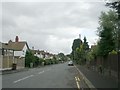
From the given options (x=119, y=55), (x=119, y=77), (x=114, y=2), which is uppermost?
(x=114, y=2)

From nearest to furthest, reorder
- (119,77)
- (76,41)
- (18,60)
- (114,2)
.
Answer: (114,2), (119,77), (18,60), (76,41)

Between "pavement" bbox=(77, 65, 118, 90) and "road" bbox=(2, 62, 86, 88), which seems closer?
"pavement" bbox=(77, 65, 118, 90)

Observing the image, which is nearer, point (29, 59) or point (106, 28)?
point (106, 28)

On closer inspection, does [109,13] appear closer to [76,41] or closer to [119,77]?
[119,77]

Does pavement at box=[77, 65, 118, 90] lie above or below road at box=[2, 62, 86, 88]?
above

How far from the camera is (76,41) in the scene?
174875 mm

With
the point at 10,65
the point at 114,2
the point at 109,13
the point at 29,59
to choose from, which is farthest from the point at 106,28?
the point at 29,59

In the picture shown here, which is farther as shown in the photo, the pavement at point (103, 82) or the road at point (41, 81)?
the road at point (41, 81)

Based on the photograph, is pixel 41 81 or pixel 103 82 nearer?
pixel 103 82

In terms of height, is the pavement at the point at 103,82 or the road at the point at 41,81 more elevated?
the pavement at the point at 103,82

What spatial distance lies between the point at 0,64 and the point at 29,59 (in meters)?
21.3

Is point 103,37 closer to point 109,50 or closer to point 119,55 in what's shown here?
point 109,50

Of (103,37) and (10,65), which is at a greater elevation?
(103,37)

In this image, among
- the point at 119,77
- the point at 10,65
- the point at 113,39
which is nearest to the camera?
the point at 119,77
